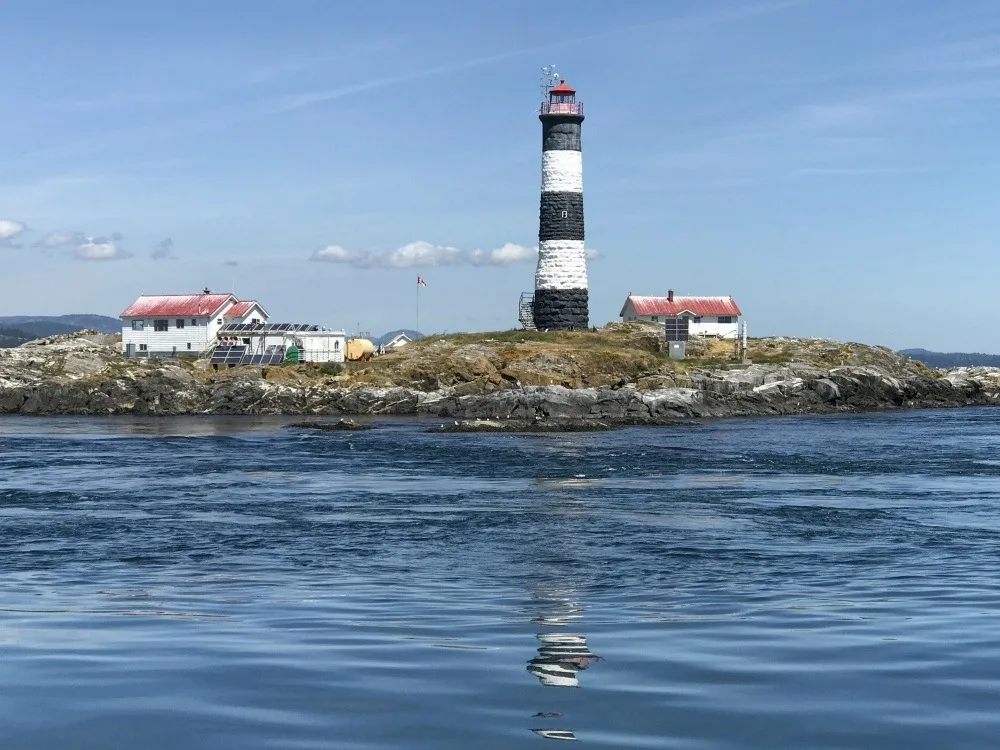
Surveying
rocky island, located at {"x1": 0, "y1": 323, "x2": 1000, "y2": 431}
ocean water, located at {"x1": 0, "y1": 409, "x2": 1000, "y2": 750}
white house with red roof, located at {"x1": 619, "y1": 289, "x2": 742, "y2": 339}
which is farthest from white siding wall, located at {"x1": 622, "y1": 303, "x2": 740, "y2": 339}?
ocean water, located at {"x1": 0, "y1": 409, "x2": 1000, "y2": 750}

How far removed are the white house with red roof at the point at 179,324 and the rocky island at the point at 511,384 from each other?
6170 mm

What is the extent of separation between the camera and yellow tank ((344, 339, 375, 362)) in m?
81.0

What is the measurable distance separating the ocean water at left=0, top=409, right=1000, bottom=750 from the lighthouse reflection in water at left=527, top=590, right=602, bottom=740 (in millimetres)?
45

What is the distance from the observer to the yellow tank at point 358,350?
266 feet

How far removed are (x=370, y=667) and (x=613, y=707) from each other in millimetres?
2569

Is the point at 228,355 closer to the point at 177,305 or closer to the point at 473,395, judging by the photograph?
the point at 177,305

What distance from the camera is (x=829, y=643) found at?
12.6 m

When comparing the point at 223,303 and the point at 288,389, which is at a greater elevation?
the point at 223,303

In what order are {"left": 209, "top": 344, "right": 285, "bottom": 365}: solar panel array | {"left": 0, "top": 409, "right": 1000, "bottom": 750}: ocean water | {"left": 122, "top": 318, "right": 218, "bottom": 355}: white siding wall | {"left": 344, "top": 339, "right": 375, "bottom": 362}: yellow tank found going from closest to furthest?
{"left": 0, "top": 409, "right": 1000, "bottom": 750}: ocean water < {"left": 344, "top": 339, "right": 375, "bottom": 362}: yellow tank < {"left": 209, "top": 344, "right": 285, "bottom": 365}: solar panel array < {"left": 122, "top": 318, "right": 218, "bottom": 355}: white siding wall

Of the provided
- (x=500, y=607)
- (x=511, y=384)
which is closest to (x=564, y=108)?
(x=511, y=384)

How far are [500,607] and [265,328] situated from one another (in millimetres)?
72518

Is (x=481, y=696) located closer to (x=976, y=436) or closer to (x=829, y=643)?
(x=829, y=643)

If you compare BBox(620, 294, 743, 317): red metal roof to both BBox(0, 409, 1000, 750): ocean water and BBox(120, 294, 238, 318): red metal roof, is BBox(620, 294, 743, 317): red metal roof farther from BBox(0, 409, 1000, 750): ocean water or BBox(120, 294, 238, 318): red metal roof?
BBox(0, 409, 1000, 750): ocean water

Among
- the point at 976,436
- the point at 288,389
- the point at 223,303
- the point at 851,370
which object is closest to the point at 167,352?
the point at 223,303
